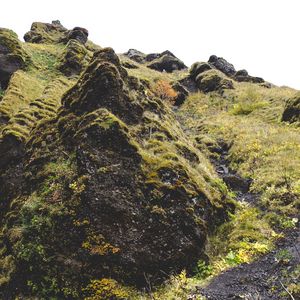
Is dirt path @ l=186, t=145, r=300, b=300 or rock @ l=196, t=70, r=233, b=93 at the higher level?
rock @ l=196, t=70, r=233, b=93

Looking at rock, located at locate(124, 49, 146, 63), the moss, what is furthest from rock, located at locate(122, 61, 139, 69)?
the moss

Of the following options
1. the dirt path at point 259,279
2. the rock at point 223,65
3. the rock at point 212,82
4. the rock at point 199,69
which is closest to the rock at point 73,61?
the rock at point 212,82

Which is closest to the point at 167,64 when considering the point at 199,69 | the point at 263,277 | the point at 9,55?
the point at 199,69

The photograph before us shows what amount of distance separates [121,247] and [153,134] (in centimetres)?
797

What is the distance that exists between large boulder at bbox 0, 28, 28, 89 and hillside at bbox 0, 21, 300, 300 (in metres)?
13.5

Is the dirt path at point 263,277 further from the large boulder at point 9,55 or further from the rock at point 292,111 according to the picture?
the large boulder at point 9,55

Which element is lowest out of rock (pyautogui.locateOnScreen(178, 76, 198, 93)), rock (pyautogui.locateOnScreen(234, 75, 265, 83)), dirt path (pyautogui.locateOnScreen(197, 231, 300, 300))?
dirt path (pyautogui.locateOnScreen(197, 231, 300, 300))

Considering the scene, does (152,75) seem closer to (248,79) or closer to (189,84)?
(189,84)

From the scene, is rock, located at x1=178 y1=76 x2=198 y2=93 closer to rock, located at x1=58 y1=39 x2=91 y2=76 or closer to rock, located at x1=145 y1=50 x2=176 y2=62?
rock, located at x1=58 y1=39 x2=91 y2=76

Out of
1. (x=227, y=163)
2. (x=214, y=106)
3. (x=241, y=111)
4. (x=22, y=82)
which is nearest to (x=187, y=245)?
(x=227, y=163)

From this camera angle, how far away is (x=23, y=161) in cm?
1988

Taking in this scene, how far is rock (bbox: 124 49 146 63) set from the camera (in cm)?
8876

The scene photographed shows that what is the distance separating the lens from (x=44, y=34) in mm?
73125

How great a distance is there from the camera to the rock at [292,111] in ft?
114
